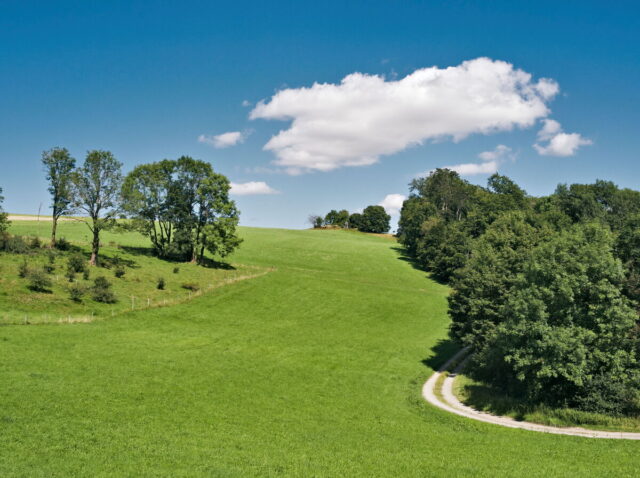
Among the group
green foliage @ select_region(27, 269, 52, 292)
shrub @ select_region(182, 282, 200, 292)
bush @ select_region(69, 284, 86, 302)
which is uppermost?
green foliage @ select_region(27, 269, 52, 292)

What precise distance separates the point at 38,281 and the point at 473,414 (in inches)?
1790

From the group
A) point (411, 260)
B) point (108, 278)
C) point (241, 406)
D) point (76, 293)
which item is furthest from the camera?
point (411, 260)

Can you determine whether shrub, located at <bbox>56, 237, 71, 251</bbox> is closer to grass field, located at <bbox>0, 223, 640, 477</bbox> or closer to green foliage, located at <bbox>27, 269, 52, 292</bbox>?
green foliage, located at <bbox>27, 269, 52, 292</bbox>

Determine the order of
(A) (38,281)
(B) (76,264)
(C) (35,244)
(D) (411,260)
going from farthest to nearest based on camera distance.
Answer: (D) (411,260) → (C) (35,244) → (B) (76,264) → (A) (38,281)

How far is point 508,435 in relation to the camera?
1072 inches

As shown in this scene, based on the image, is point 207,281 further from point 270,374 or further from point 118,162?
point 270,374

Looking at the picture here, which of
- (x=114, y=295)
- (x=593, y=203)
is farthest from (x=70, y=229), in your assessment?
(x=593, y=203)

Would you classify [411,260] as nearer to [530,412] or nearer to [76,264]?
[76,264]

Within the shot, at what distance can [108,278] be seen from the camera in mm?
57281

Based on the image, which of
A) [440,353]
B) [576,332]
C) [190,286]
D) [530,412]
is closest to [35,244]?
[190,286]

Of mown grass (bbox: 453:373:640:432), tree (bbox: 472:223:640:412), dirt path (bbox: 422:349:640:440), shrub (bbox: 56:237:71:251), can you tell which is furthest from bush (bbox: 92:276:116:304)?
tree (bbox: 472:223:640:412)

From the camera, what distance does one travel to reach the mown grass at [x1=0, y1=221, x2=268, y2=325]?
4253 cm

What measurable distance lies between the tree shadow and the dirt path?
4.98 ft

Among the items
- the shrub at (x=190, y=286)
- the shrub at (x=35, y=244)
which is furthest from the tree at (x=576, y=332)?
the shrub at (x=35, y=244)
